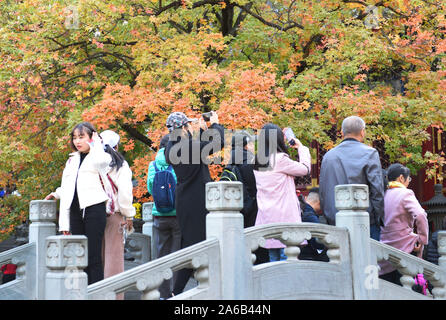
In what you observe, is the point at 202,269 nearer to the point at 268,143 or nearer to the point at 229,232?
the point at 229,232

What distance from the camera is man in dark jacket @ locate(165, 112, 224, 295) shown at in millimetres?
6164

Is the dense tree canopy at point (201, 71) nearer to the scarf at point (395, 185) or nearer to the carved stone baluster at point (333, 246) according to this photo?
the scarf at point (395, 185)

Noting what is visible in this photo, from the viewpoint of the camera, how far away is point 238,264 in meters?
5.38

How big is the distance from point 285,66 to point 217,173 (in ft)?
13.5

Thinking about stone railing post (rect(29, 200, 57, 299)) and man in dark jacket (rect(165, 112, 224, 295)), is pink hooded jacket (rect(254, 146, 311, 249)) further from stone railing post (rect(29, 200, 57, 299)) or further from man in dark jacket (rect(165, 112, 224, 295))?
stone railing post (rect(29, 200, 57, 299))

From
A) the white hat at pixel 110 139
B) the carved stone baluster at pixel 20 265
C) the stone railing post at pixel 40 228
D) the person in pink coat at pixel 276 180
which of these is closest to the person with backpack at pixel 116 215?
the white hat at pixel 110 139

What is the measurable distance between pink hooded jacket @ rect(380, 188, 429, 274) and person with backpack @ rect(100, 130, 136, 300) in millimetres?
2832

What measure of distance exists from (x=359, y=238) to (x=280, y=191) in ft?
3.09

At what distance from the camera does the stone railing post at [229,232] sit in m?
5.29

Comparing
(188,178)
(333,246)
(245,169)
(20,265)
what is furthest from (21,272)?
(333,246)

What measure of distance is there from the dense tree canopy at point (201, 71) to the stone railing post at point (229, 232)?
513 centimetres

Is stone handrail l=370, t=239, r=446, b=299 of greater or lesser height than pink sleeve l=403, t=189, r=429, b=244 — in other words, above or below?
below

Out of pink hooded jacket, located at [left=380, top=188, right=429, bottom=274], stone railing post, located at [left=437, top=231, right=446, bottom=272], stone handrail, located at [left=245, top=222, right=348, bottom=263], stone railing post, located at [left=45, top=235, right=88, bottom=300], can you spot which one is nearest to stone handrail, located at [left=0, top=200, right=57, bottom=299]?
stone railing post, located at [left=45, top=235, right=88, bottom=300]

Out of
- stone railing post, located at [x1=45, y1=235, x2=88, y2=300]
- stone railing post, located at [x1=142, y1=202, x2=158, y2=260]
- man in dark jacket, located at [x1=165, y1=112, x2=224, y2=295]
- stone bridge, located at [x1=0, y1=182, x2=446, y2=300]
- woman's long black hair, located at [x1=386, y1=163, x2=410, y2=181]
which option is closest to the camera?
stone railing post, located at [x1=45, y1=235, x2=88, y2=300]
